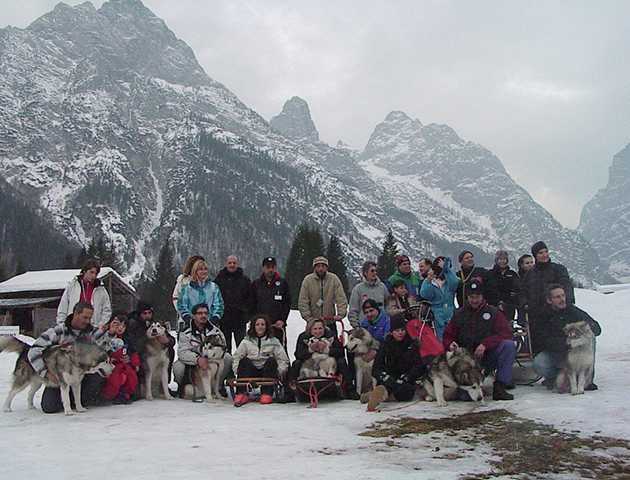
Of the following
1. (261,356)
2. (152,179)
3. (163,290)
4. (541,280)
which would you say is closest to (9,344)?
(261,356)

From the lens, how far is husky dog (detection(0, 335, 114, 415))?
6000 mm

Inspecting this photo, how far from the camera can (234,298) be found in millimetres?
8281

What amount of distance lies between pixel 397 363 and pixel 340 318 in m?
1.53

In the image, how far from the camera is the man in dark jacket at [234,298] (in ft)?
27.1

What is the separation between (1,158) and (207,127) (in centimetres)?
6441

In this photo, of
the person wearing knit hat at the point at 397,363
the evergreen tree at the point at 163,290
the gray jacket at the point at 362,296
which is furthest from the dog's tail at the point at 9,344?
the evergreen tree at the point at 163,290

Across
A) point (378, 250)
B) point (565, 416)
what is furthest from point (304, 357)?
point (378, 250)

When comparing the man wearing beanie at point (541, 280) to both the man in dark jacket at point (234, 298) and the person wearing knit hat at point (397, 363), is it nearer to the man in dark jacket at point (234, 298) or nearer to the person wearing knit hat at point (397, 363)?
the person wearing knit hat at point (397, 363)

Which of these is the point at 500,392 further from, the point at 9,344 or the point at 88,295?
the point at 9,344

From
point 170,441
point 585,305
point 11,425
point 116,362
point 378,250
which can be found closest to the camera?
point 170,441

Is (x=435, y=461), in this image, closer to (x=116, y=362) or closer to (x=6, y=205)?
(x=116, y=362)

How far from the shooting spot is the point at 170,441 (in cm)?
447

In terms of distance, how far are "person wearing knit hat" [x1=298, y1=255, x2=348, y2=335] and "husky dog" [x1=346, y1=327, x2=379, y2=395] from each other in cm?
117

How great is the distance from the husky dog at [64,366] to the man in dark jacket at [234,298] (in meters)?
2.27
